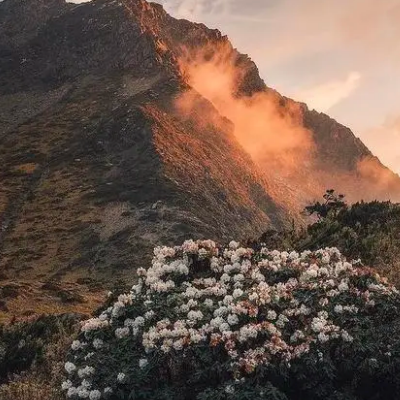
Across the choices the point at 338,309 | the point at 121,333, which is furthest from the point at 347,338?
the point at 121,333

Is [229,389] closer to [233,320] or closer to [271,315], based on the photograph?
[233,320]

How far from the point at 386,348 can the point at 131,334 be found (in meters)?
5.58

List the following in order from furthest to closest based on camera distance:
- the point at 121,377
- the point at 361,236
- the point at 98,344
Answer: the point at 361,236, the point at 98,344, the point at 121,377

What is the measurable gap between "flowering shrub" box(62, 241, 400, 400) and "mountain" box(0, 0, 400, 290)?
57647mm

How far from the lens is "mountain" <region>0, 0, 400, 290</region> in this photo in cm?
8600

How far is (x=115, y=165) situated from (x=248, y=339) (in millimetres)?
110580

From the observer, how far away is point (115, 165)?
397 feet

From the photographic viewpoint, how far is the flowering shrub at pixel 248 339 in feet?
38.7

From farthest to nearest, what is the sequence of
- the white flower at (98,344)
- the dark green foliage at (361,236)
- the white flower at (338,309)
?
the dark green foliage at (361,236) < the white flower at (98,344) < the white flower at (338,309)

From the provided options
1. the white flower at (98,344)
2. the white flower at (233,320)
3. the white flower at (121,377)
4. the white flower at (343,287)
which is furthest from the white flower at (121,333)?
the white flower at (343,287)

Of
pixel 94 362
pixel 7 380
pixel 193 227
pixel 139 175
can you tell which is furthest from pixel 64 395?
pixel 139 175

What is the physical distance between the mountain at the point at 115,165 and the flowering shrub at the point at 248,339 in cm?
5765

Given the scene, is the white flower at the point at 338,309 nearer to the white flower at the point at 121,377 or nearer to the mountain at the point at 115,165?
the white flower at the point at 121,377

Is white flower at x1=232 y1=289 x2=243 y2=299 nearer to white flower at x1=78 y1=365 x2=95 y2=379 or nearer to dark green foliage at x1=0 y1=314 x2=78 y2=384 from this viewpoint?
white flower at x1=78 y1=365 x2=95 y2=379
